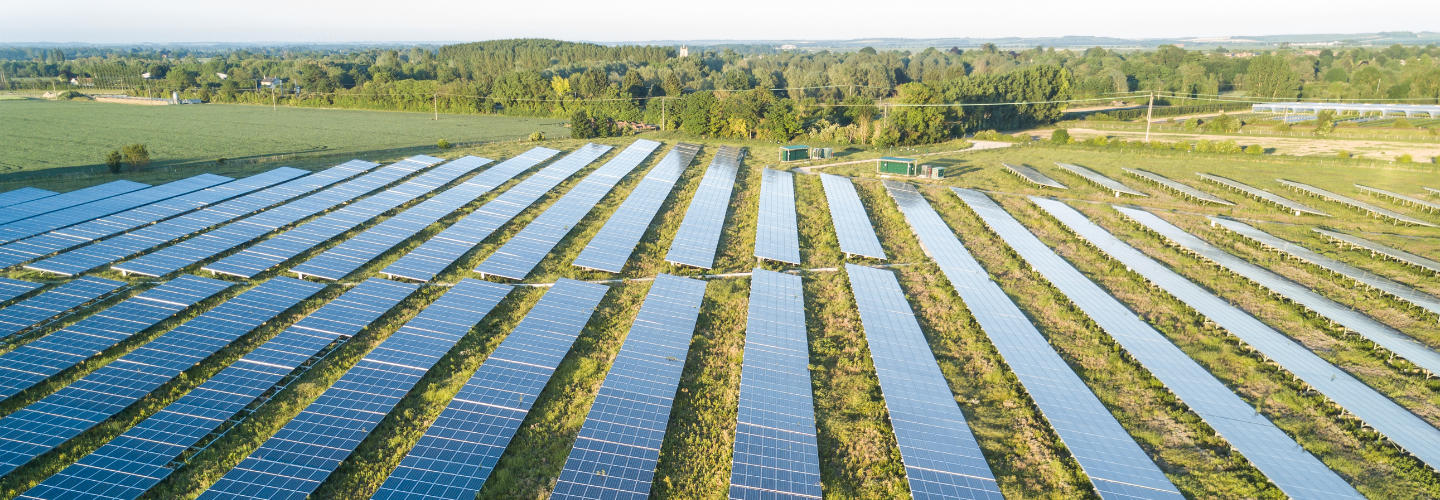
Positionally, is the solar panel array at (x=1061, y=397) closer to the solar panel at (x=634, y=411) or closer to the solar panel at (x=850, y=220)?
the solar panel at (x=850, y=220)

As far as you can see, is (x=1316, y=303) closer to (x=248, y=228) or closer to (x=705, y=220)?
(x=705, y=220)

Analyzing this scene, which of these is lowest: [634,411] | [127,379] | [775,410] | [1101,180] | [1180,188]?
[775,410]

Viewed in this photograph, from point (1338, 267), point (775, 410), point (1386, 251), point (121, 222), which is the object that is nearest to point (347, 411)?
point (775, 410)

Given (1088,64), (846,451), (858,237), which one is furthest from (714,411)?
(1088,64)

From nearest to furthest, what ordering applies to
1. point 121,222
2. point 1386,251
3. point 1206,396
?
point 1206,396, point 1386,251, point 121,222

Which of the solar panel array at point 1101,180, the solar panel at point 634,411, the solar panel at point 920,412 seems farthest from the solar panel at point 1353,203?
the solar panel at point 634,411

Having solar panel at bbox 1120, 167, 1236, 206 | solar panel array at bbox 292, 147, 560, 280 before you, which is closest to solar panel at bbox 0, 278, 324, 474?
solar panel array at bbox 292, 147, 560, 280

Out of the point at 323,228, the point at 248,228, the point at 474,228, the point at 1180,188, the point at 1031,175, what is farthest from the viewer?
the point at 1031,175

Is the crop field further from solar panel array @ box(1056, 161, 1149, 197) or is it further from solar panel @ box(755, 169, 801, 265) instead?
solar panel array @ box(1056, 161, 1149, 197)
